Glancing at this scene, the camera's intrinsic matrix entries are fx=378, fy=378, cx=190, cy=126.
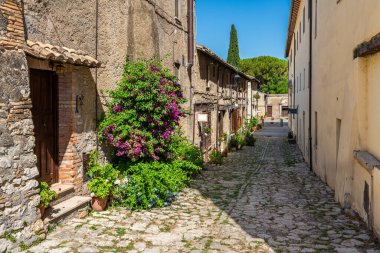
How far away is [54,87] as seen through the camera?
23.9ft

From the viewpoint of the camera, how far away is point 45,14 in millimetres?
6645

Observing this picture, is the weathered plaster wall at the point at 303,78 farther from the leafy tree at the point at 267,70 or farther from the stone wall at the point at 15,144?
the leafy tree at the point at 267,70

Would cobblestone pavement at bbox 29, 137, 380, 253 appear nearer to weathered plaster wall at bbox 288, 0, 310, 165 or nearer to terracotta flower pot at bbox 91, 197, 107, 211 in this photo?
terracotta flower pot at bbox 91, 197, 107, 211

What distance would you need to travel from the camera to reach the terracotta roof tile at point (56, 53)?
19.4 feet

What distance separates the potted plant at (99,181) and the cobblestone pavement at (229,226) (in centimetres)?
30

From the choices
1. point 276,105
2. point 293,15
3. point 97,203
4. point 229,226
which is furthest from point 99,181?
point 276,105

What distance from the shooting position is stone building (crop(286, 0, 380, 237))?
637 cm

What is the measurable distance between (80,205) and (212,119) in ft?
43.6

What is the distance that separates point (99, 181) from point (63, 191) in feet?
3.05

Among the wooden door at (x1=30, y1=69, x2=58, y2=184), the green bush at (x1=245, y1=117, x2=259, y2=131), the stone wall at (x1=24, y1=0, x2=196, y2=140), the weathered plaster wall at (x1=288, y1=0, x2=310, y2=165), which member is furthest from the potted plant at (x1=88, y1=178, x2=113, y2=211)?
the green bush at (x1=245, y1=117, x2=259, y2=131)

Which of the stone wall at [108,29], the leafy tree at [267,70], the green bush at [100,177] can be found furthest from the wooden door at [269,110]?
the green bush at [100,177]

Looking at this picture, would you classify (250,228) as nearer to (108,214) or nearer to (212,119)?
(108,214)

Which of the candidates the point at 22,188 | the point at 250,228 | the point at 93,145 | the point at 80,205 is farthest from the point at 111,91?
the point at 250,228

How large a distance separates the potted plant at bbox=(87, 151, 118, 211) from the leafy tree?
55.0 m
